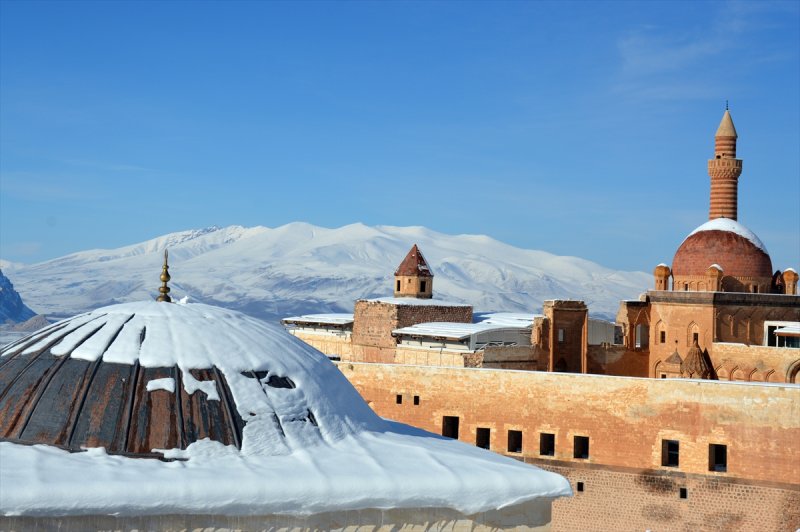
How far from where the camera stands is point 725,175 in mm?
34938

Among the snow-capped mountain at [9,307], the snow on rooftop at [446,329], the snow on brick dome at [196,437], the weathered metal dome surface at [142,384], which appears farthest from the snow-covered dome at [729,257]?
the snow-capped mountain at [9,307]

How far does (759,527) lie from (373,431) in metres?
11.9

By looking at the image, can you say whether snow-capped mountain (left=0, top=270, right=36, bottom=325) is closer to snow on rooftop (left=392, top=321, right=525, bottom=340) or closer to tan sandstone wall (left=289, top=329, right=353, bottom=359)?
tan sandstone wall (left=289, top=329, right=353, bottom=359)

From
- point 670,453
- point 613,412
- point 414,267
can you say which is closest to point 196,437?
point 613,412

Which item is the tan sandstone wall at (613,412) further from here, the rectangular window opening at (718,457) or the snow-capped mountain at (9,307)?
the snow-capped mountain at (9,307)

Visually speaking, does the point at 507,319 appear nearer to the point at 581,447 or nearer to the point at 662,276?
the point at 662,276

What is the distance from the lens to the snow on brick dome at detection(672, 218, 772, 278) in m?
32.2

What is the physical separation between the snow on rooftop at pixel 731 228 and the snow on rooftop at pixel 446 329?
7107 mm

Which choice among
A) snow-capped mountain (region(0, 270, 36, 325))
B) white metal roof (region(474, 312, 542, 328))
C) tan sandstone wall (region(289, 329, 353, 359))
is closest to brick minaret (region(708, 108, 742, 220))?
white metal roof (region(474, 312, 542, 328))

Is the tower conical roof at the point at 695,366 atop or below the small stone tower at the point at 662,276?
below

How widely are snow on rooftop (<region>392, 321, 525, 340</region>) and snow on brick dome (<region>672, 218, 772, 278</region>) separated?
589 cm

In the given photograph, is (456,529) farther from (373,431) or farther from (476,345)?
(476,345)

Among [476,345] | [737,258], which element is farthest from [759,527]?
[737,258]

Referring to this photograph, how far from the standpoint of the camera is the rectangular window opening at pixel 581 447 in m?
22.7
